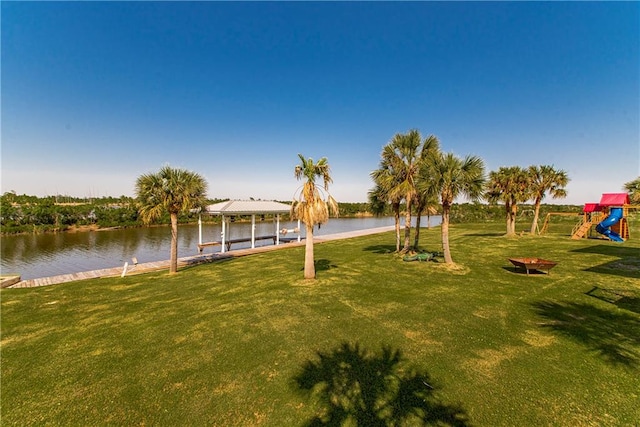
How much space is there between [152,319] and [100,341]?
1.61 m

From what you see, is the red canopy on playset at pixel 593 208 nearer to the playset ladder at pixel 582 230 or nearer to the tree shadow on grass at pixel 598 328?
the playset ladder at pixel 582 230

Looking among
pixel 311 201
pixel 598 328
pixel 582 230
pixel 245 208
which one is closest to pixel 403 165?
pixel 311 201

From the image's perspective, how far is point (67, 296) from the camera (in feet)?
38.7

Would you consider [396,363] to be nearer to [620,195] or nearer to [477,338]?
[477,338]

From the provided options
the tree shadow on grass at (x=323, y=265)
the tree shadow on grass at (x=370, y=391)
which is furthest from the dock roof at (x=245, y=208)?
→ the tree shadow on grass at (x=370, y=391)

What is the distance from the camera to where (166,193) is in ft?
49.0

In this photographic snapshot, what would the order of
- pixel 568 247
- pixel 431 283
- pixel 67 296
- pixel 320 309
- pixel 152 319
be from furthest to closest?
pixel 568 247 < pixel 431 283 < pixel 67 296 < pixel 320 309 < pixel 152 319

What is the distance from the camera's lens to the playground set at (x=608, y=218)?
25.1 metres

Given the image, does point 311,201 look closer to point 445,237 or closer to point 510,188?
point 445,237

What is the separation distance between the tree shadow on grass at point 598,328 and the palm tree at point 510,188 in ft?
70.3

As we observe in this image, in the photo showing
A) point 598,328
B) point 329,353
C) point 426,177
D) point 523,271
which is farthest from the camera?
point 426,177

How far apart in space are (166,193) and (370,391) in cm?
1462

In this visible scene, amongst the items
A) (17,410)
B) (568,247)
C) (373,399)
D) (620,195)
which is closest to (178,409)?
(17,410)

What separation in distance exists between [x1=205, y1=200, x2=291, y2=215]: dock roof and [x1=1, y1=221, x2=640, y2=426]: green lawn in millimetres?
10249
